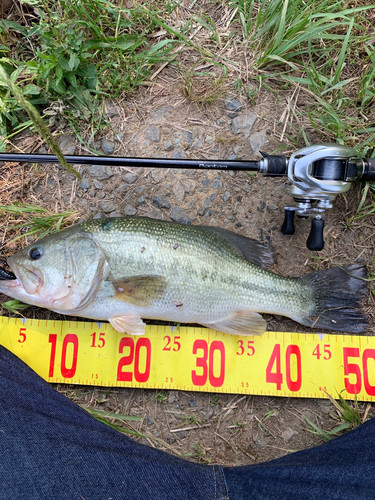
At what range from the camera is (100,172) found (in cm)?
310

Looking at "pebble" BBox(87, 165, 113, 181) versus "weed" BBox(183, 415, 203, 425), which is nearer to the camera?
"weed" BBox(183, 415, 203, 425)

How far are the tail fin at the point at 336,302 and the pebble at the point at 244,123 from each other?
4.63 ft

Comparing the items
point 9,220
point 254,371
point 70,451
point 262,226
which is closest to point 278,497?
point 254,371

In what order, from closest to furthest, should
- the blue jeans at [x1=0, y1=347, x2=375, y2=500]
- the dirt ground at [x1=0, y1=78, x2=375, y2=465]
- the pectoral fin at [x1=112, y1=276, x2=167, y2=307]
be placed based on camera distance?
the blue jeans at [x1=0, y1=347, x2=375, y2=500], the pectoral fin at [x1=112, y1=276, x2=167, y2=307], the dirt ground at [x1=0, y1=78, x2=375, y2=465]

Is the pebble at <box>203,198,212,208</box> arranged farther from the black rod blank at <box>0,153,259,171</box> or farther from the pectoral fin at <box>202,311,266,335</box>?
the pectoral fin at <box>202,311,266,335</box>

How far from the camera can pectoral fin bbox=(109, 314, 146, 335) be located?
8.62ft

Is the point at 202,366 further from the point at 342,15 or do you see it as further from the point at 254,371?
the point at 342,15

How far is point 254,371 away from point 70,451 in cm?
149

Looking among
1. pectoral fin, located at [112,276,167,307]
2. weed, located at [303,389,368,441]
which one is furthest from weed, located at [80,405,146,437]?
weed, located at [303,389,368,441]

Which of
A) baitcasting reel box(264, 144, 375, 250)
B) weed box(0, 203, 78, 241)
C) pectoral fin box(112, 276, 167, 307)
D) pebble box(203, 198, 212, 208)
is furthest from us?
pebble box(203, 198, 212, 208)

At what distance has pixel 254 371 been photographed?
2854 millimetres

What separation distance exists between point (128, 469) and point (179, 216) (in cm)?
194

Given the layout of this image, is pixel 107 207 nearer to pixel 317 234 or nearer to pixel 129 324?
pixel 129 324

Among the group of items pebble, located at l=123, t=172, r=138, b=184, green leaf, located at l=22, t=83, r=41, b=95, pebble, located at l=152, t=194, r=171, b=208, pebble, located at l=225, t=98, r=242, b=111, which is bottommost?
pebble, located at l=152, t=194, r=171, b=208
